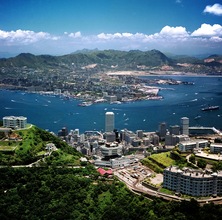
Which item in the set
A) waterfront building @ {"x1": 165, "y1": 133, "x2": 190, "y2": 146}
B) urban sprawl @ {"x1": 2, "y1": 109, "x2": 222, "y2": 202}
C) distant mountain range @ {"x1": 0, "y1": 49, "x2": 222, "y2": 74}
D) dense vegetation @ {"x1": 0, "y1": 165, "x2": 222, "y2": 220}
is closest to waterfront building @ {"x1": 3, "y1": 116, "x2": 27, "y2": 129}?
urban sprawl @ {"x1": 2, "y1": 109, "x2": 222, "y2": 202}

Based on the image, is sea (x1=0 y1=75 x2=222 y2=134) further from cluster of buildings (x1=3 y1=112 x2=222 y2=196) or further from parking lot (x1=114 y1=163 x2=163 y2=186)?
parking lot (x1=114 y1=163 x2=163 y2=186)

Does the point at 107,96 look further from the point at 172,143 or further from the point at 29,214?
the point at 29,214

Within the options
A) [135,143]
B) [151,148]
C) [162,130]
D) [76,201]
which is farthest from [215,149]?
[162,130]

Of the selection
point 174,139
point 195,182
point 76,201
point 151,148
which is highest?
point 195,182

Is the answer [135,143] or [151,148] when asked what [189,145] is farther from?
[135,143]

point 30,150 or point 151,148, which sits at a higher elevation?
point 30,150

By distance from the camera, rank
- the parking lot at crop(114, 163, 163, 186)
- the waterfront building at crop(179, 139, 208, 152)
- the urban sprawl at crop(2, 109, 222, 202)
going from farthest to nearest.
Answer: the waterfront building at crop(179, 139, 208, 152) → the parking lot at crop(114, 163, 163, 186) → the urban sprawl at crop(2, 109, 222, 202)

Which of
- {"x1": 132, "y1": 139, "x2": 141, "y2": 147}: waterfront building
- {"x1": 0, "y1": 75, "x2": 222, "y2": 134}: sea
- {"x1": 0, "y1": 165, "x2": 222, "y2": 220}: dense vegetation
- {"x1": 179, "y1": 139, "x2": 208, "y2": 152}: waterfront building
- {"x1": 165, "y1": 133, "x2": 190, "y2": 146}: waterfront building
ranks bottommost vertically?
{"x1": 0, "y1": 75, "x2": 222, "y2": 134}: sea
